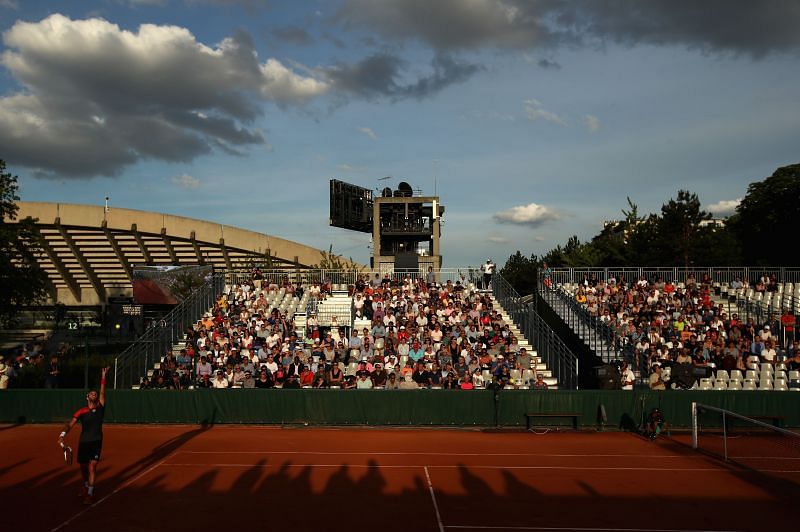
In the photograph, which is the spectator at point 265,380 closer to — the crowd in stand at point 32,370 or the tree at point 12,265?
the crowd in stand at point 32,370

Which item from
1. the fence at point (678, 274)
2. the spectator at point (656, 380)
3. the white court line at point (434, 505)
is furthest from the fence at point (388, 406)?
the fence at point (678, 274)

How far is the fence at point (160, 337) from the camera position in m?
25.4

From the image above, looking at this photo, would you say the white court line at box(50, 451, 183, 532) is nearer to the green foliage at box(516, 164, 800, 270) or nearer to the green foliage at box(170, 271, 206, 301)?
the green foliage at box(170, 271, 206, 301)

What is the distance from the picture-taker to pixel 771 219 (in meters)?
53.0

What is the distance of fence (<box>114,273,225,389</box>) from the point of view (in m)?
25.4

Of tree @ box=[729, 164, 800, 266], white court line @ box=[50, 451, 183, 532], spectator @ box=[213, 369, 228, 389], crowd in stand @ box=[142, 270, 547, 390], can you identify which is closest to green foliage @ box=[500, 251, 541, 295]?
tree @ box=[729, 164, 800, 266]

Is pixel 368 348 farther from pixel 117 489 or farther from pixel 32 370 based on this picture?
pixel 32 370

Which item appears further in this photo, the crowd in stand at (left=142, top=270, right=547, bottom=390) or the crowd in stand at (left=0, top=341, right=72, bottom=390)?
the crowd in stand at (left=0, top=341, right=72, bottom=390)

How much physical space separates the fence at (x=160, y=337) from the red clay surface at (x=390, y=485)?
484cm

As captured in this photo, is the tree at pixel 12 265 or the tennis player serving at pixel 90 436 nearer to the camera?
the tennis player serving at pixel 90 436

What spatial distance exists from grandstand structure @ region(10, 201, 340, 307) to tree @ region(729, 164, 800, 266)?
39069mm

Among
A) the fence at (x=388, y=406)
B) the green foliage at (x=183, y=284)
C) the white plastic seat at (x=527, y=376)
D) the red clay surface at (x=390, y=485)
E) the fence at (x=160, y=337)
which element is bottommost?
the red clay surface at (x=390, y=485)

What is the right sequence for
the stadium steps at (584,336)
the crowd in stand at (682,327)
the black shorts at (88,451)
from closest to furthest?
1. the black shorts at (88,451)
2. the crowd in stand at (682,327)
3. the stadium steps at (584,336)

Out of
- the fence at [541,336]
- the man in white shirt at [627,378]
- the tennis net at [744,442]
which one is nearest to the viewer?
the tennis net at [744,442]
